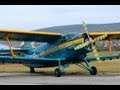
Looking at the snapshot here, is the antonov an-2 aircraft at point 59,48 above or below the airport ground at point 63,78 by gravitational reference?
above

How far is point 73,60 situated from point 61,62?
0.61m

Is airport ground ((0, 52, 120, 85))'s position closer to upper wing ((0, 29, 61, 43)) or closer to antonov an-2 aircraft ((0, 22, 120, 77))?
antonov an-2 aircraft ((0, 22, 120, 77))

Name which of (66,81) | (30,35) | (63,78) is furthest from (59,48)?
(66,81)

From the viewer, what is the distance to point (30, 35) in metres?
18.0

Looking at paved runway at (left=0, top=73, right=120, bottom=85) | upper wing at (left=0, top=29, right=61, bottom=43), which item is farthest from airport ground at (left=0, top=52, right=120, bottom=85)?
upper wing at (left=0, top=29, right=61, bottom=43)

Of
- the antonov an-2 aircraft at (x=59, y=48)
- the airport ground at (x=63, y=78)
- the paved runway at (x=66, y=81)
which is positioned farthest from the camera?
the antonov an-2 aircraft at (x=59, y=48)

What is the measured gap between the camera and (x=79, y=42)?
16.4 metres

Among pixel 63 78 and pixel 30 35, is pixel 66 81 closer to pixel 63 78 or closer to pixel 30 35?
pixel 63 78

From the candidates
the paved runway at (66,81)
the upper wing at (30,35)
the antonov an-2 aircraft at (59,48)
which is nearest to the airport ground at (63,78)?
the paved runway at (66,81)

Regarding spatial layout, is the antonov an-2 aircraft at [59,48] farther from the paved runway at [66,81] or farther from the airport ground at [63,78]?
the paved runway at [66,81]

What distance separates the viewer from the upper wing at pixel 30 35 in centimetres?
1688
